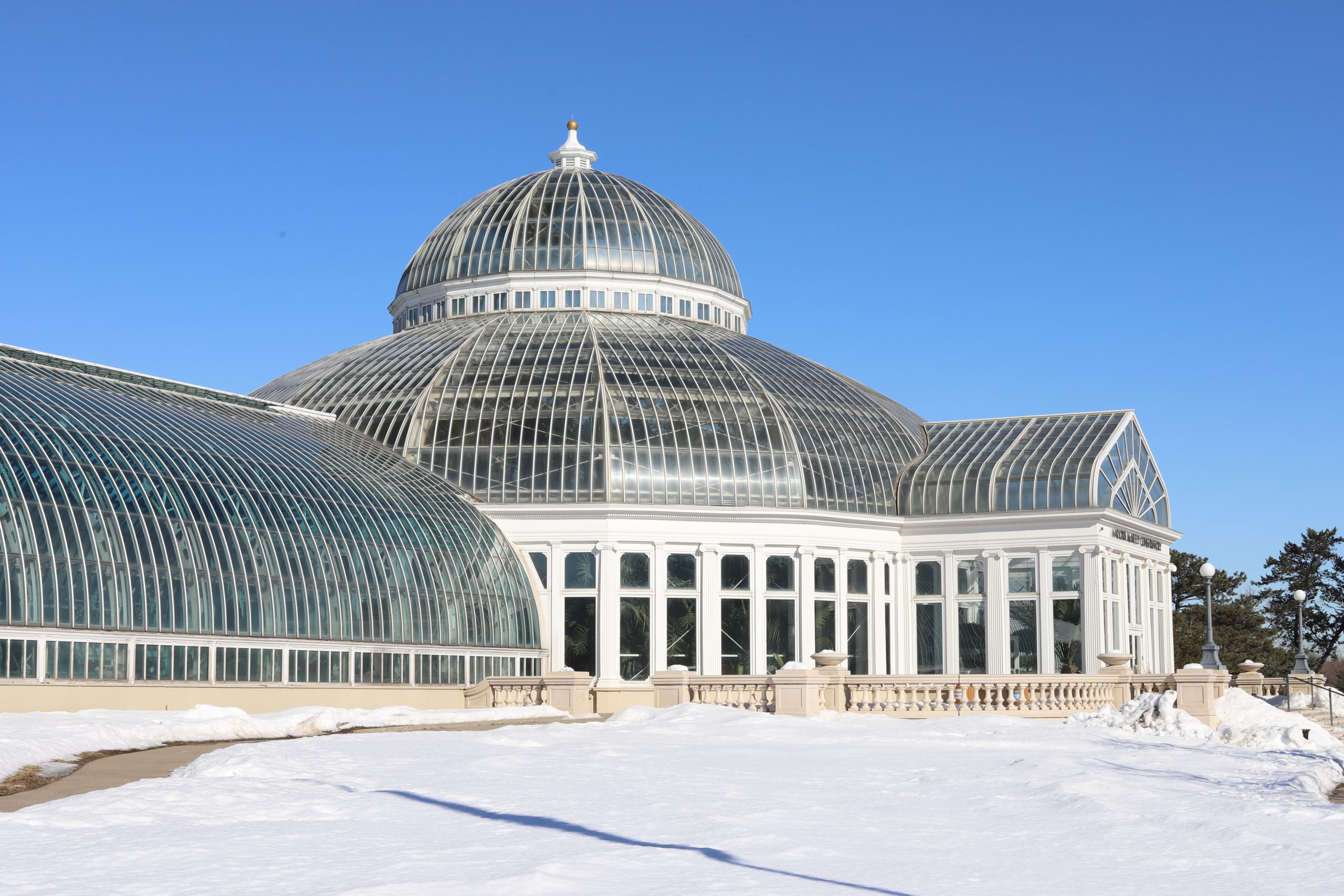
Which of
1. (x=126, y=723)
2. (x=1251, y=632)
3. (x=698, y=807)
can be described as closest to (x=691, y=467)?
(x=126, y=723)

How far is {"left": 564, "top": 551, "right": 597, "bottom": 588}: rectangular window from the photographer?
185 feet

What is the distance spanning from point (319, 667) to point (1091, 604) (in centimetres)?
2927

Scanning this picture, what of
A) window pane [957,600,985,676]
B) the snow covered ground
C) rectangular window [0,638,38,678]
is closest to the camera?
the snow covered ground

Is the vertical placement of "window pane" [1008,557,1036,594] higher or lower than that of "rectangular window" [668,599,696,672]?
higher

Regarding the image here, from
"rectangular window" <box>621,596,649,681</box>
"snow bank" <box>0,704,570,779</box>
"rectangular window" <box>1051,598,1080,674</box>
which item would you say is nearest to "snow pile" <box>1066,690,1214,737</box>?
"snow bank" <box>0,704,570,779</box>

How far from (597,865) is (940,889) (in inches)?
143

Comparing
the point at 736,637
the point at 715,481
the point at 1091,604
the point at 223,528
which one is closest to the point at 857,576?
the point at 736,637

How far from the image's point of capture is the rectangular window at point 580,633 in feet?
184

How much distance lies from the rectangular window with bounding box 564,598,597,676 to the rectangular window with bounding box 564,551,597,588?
52cm

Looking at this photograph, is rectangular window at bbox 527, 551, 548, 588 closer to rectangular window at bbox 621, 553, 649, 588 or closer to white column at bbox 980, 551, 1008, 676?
rectangular window at bbox 621, 553, 649, 588

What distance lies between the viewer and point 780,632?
2267 inches

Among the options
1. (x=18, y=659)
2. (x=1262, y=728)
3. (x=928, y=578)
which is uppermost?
(x=928, y=578)

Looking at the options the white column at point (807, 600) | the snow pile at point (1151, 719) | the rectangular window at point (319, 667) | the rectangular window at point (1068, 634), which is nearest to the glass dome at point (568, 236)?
the white column at point (807, 600)

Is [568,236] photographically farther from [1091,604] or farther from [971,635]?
[1091,604]
